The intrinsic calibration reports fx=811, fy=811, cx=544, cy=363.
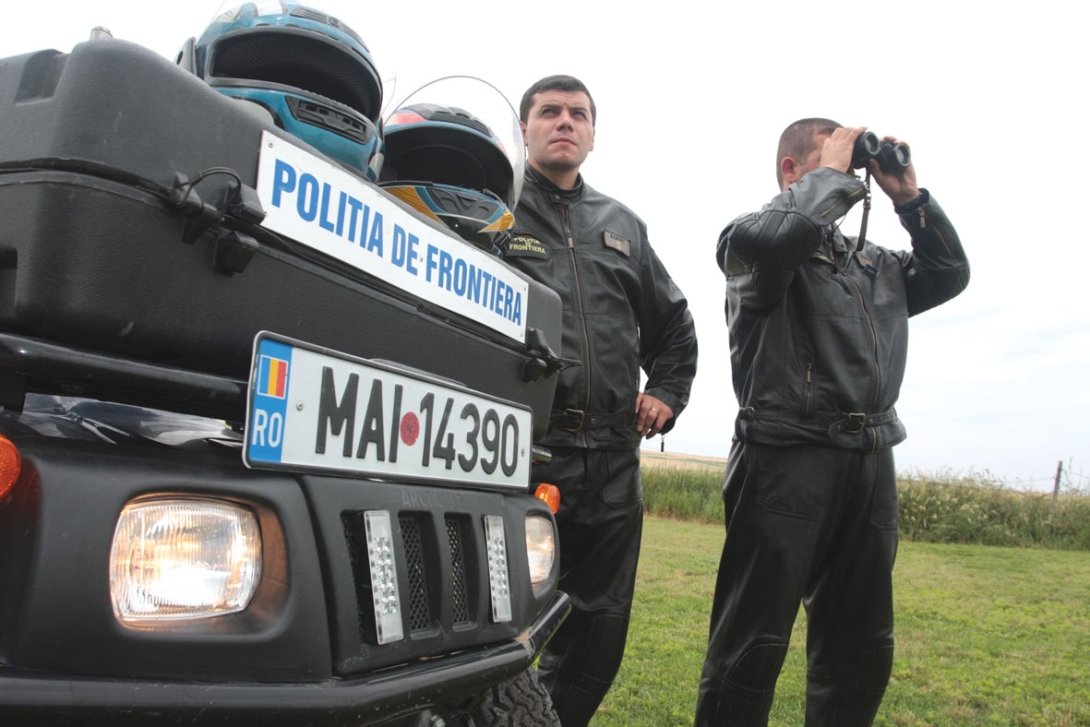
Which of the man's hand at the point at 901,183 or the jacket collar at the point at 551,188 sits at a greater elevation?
the man's hand at the point at 901,183

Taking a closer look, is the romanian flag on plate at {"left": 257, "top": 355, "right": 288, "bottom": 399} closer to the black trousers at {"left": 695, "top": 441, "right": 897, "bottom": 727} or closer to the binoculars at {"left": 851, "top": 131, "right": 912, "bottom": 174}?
the black trousers at {"left": 695, "top": 441, "right": 897, "bottom": 727}

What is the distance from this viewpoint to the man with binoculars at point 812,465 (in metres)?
2.57

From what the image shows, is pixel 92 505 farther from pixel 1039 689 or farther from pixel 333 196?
pixel 1039 689

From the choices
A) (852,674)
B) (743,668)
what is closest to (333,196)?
(743,668)

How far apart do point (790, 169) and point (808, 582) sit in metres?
1.58

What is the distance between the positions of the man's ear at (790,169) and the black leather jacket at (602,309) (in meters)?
0.64

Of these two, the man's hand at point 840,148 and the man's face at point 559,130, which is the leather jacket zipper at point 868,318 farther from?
the man's face at point 559,130

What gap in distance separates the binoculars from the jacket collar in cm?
98

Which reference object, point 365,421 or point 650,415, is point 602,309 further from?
point 365,421

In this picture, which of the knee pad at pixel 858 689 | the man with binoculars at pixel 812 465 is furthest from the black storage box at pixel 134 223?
the knee pad at pixel 858 689

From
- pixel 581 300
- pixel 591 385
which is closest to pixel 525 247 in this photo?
pixel 581 300

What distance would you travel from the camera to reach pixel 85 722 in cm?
86

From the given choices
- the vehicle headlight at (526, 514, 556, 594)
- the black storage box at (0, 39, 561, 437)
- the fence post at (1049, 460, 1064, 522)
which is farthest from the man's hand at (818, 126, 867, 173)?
the fence post at (1049, 460, 1064, 522)

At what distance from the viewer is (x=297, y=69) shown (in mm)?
1735
